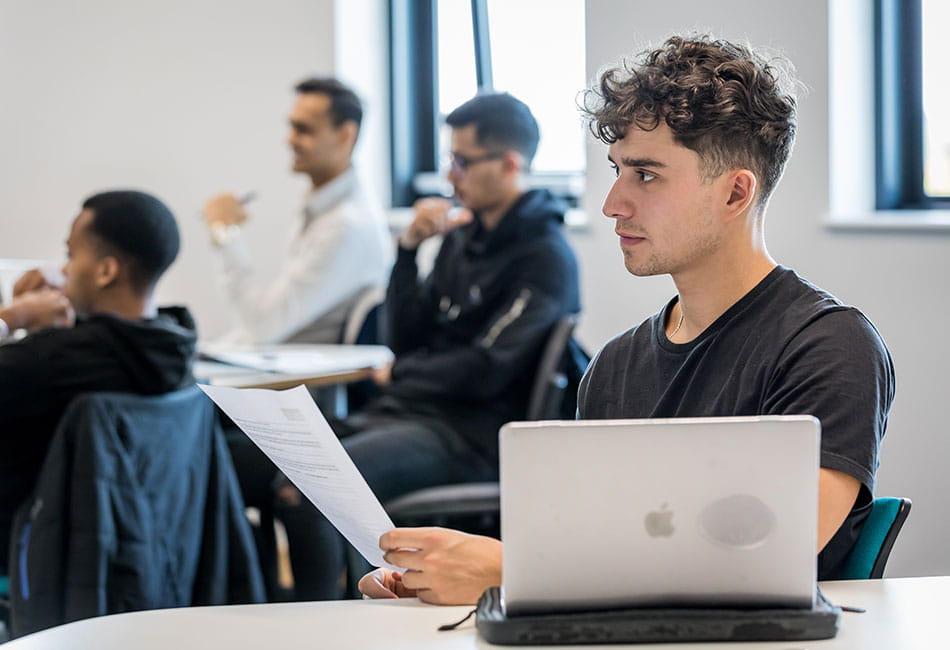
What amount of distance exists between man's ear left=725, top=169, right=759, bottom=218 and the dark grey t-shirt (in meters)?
0.08

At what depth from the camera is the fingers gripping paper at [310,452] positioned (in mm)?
1091

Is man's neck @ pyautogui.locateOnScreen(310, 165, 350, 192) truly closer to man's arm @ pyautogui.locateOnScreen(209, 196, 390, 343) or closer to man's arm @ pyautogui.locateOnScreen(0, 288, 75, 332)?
man's arm @ pyautogui.locateOnScreen(209, 196, 390, 343)

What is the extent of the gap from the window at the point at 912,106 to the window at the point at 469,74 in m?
1.32

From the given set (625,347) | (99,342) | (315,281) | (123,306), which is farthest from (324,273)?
(625,347)

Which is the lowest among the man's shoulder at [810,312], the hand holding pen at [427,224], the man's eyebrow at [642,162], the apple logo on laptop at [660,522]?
the apple logo on laptop at [660,522]

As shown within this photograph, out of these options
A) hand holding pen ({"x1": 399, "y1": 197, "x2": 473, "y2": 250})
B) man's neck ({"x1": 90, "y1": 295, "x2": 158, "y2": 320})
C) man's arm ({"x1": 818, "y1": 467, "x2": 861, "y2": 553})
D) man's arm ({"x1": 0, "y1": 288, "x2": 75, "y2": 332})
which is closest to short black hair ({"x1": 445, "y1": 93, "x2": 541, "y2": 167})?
hand holding pen ({"x1": 399, "y1": 197, "x2": 473, "y2": 250})

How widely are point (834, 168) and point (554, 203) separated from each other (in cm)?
70

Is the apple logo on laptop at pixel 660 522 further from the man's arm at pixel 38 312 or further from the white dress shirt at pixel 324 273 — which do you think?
the white dress shirt at pixel 324 273

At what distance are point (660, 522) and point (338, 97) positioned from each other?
3.22 meters

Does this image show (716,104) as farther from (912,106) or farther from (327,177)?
(327,177)

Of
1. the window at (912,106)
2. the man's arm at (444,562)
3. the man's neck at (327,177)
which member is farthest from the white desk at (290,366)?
the man's arm at (444,562)

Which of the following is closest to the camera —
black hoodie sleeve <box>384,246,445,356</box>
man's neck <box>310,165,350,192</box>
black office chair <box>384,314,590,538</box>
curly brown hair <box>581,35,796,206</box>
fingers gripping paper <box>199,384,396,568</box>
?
fingers gripping paper <box>199,384,396,568</box>

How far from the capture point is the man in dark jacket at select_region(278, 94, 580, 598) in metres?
2.76

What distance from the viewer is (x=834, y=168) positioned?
2.62 metres
